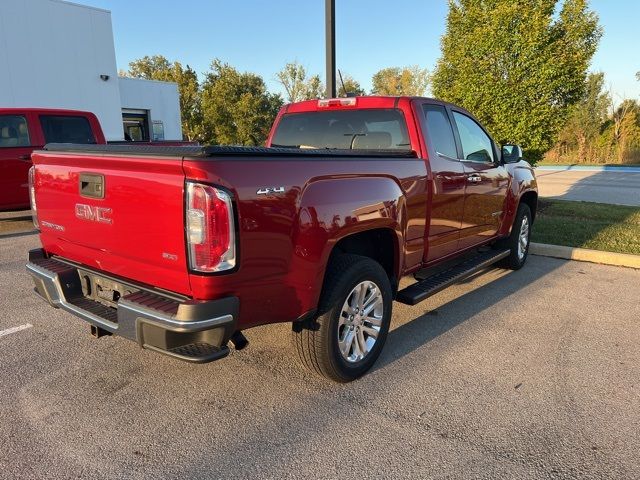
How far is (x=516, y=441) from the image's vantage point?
2.66 m

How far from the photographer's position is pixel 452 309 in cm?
468

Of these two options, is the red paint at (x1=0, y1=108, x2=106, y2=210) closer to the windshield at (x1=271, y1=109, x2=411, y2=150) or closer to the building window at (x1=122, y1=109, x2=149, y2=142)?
the windshield at (x1=271, y1=109, x2=411, y2=150)

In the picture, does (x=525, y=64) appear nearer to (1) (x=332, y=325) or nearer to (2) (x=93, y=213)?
(1) (x=332, y=325)

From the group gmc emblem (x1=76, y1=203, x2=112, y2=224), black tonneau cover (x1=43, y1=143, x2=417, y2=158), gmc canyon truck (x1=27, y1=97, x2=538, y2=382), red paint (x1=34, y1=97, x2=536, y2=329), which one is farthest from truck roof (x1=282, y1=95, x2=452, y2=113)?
gmc emblem (x1=76, y1=203, x2=112, y2=224)

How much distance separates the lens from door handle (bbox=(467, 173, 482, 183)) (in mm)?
4504

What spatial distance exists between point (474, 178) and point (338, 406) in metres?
2.70

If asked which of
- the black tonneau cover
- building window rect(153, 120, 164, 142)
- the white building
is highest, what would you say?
the white building

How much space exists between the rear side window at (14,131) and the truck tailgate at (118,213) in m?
6.00

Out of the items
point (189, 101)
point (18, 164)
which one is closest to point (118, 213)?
point (18, 164)

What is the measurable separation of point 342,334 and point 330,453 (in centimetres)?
85

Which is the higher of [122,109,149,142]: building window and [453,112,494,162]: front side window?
[122,109,149,142]: building window

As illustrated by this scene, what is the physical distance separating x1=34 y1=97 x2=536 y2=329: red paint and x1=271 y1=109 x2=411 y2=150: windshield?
0.43 m

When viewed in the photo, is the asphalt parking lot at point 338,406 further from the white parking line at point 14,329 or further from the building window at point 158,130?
the building window at point 158,130

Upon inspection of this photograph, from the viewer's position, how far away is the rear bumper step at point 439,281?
3754 mm
